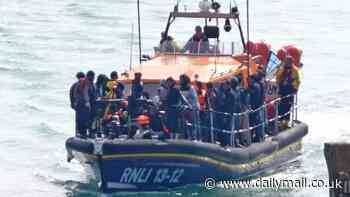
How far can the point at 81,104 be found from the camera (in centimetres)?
2258

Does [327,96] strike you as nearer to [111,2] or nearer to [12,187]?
[12,187]

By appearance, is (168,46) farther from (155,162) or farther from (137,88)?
(155,162)

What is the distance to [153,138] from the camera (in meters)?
21.9

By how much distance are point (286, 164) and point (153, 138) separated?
4.51 meters

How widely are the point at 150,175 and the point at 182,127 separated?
977mm

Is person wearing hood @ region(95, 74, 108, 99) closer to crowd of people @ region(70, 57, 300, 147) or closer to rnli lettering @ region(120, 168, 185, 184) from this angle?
crowd of people @ region(70, 57, 300, 147)

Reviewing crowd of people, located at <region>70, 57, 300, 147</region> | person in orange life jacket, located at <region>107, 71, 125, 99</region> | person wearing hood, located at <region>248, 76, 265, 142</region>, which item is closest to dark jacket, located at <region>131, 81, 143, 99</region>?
crowd of people, located at <region>70, 57, 300, 147</region>

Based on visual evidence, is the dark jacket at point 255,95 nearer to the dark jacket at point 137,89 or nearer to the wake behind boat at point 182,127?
the wake behind boat at point 182,127

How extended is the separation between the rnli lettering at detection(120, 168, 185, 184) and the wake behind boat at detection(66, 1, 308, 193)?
0.02 metres

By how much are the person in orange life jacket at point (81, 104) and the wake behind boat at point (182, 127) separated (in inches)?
0.9

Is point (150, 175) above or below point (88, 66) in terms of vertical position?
below

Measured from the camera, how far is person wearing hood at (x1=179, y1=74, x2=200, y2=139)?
2214cm
